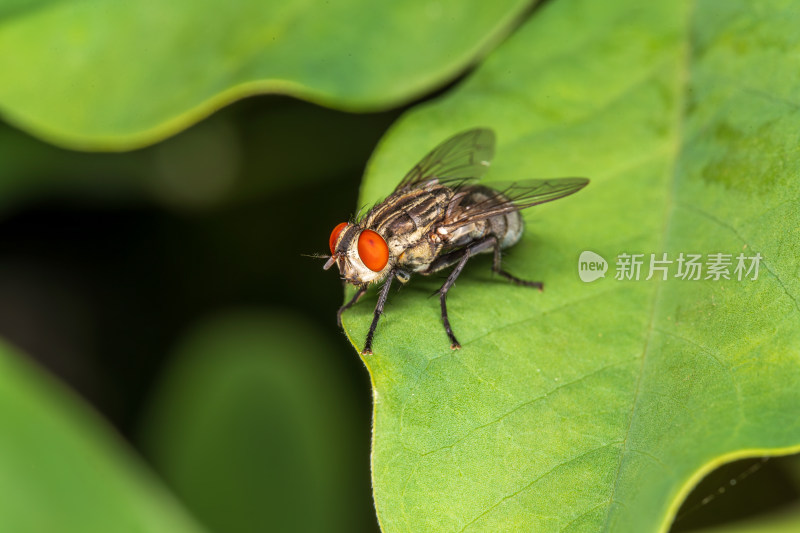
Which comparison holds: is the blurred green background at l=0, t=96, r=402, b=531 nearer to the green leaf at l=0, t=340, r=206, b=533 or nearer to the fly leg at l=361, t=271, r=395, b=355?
the green leaf at l=0, t=340, r=206, b=533

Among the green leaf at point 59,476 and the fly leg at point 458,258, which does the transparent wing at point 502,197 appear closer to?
the fly leg at point 458,258

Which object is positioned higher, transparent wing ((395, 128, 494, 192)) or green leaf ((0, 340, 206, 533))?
transparent wing ((395, 128, 494, 192))

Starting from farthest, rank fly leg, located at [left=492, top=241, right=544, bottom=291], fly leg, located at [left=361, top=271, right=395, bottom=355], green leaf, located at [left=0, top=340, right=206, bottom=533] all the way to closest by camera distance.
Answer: green leaf, located at [left=0, top=340, right=206, bottom=533] → fly leg, located at [left=492, top=241, right=544, bottom=291] → fly leg, located at [left=361, top=271, right=395, bottom=355]

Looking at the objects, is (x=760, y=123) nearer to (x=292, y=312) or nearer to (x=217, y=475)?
(x=292, y=312)

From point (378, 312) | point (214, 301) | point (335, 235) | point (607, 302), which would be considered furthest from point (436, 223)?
point (214, 301)

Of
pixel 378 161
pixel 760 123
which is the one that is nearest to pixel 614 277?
pixel 760 123

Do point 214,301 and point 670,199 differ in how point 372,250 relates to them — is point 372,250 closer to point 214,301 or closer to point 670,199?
point 670,199

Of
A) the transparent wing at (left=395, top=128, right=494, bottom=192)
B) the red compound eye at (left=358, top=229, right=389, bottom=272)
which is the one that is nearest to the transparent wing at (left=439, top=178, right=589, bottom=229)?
the transparent wing at (left=395, top=128, right=494, bottom=192)

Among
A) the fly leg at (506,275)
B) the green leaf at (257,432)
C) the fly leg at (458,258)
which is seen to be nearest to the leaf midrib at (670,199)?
the fly leg at (506,275)
